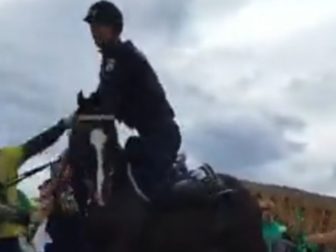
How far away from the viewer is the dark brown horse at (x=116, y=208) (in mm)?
9266

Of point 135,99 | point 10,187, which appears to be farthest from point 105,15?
point 10,187

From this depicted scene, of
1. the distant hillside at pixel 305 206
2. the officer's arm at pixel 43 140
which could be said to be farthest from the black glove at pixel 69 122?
the distant hillside at pixel 305 206

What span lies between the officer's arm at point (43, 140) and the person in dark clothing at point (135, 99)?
0.98ft

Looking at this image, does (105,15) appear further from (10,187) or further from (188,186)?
(10,187)

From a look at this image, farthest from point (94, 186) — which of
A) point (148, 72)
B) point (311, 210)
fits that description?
point (311, 210)

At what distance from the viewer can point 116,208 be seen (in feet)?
30.6

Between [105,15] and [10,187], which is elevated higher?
[105,15]

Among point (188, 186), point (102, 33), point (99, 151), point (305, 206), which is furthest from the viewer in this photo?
point (305, 206)

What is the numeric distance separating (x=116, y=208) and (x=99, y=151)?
388 millimetres

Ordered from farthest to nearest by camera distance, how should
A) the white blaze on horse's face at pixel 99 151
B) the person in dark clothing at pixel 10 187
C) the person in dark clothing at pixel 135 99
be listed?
the person in dark clothing at pixel 10 187
the person in dark clothing at pixel 135 99
the white blaze on horse's face at pixel 99 151

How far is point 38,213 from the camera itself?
9500 mm

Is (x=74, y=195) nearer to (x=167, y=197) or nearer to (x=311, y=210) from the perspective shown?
(x=167, y=197)

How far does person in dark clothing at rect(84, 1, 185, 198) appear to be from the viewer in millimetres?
9359

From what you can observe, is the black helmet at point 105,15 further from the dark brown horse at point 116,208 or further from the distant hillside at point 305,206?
the distant hillside at point 305,206
